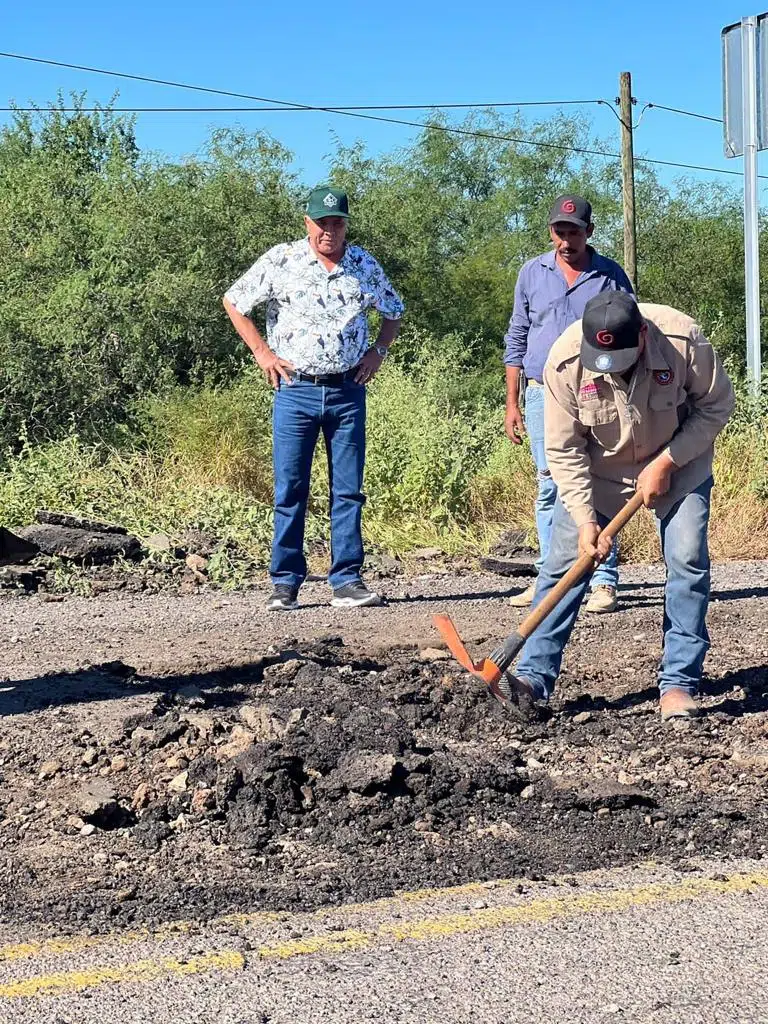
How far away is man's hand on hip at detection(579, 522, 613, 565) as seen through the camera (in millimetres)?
5418

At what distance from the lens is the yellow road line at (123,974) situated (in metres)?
3.22

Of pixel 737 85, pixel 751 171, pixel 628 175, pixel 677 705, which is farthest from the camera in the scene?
pixel 628 175

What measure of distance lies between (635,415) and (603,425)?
0.46ft

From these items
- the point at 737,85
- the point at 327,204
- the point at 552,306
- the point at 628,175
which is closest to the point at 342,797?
the point at 552,306

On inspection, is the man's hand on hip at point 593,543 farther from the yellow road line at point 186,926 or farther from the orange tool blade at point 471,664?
the yellow road line at point 186,926

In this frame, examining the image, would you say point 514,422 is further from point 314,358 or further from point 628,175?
point 628,175

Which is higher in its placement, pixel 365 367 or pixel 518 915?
pixel 365 367

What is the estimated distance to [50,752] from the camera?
5.14 meters

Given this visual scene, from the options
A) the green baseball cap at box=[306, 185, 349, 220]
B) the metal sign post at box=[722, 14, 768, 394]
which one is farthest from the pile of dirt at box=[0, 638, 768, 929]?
the metal sign post at box=[722, 14, 768, 394]

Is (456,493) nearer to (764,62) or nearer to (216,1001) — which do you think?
(764,62)

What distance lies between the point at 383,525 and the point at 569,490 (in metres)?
5.61

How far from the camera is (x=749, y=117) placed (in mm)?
13016

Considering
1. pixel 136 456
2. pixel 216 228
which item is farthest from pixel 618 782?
pixel 216 228

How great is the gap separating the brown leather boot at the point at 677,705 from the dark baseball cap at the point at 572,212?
2.79 m
